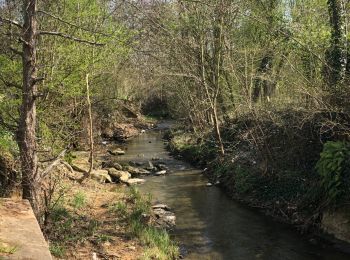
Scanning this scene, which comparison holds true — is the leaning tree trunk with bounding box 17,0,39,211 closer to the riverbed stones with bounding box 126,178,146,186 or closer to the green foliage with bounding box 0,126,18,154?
the green foliage with bounding box 0,126,18,154

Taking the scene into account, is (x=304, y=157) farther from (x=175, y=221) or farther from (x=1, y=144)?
(x=1, y=144)

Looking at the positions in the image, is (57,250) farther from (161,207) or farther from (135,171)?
(135,171)

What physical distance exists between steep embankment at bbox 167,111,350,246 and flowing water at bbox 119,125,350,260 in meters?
0.58

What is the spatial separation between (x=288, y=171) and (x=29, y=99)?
9582mm

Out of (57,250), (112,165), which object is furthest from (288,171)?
(112,165)

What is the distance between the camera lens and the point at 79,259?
8.73m

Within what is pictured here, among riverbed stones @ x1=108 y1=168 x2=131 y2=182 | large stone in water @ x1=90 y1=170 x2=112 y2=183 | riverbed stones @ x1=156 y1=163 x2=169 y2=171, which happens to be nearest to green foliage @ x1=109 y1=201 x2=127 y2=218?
large stone in water @ x1=90 y1=170 x2=112 y2=183

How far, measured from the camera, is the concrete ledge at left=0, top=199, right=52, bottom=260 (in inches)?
203

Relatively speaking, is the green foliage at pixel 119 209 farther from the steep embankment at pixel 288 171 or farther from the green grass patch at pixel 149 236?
the steep embankment at pixel 288 171

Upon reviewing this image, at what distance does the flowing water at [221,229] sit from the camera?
427 inches

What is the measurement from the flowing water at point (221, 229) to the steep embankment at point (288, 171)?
58 cm

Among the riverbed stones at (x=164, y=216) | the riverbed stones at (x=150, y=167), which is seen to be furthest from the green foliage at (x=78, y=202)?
the riverbed stones at (x=150, y=167)

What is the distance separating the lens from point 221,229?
12.8 meters

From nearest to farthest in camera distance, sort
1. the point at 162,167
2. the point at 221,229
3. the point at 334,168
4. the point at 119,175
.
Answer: the point at 334,168 < the point at 221,229 < the point at 119,175 < the point at 162,167
